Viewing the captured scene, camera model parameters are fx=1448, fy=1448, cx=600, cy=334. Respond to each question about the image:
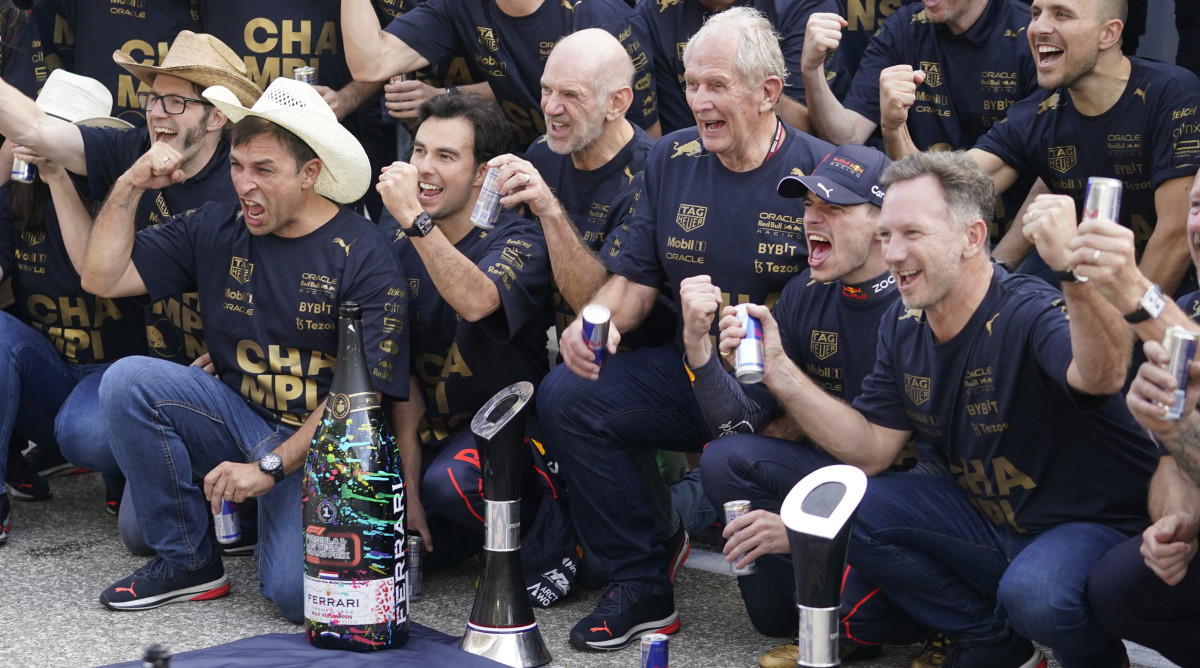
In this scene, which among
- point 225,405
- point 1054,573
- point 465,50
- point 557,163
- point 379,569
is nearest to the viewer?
point 1054,573

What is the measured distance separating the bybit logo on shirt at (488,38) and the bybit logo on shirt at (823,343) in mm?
1964

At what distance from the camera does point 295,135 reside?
15.9 feet

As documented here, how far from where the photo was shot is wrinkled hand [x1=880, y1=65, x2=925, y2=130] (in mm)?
4754

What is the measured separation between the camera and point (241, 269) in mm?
4879

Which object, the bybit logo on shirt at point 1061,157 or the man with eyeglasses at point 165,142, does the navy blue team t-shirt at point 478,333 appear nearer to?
the man with eyeglasses at point 165,142

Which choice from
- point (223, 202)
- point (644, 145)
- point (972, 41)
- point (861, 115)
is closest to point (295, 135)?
point (223, 202)

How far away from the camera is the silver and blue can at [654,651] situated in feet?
11.1

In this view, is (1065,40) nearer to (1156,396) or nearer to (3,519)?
(1156,396)

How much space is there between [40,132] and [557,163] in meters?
1.85

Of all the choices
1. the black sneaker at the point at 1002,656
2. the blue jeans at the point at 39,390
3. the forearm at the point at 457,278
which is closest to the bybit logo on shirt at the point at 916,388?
the black sneaker at the point at 1002,656

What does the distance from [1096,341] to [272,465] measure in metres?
2.56

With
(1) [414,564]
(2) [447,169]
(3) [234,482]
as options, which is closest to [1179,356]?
(1) [414,564]

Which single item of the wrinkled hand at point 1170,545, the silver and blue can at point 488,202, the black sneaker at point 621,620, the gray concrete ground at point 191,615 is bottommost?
the gray concrete ground at point 191,615

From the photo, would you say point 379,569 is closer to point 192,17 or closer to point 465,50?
point 465,50
